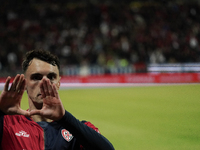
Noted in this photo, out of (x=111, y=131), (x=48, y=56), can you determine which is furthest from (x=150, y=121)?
(x=48, y=56)

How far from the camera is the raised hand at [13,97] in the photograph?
95.0 inches

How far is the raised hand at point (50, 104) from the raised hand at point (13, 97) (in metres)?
0.22

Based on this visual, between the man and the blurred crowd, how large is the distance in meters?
15.7

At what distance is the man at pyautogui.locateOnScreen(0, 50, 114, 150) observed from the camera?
2318 millimetres

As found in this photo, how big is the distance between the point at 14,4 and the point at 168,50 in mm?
13186

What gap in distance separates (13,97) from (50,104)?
1.21 ft

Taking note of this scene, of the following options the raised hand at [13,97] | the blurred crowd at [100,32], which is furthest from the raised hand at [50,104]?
the blurred crowd at [100,32]

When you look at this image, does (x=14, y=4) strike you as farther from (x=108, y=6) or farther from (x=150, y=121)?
(x=150, y=121)

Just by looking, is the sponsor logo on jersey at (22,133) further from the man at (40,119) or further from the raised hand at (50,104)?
the raised hand at (50,104)

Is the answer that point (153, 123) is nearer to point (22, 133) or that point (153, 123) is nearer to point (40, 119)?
point (40, 119)

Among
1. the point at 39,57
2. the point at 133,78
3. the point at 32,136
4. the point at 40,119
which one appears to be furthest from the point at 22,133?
the point at 133,78

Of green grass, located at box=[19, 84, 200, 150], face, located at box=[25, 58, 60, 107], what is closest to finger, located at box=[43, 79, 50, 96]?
face, located at box=[25, 58, 60, 107]

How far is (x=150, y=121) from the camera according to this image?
7.25m

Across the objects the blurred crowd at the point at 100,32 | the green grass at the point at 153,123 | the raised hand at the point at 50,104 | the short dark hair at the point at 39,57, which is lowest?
the green grass at the point at 153,123
